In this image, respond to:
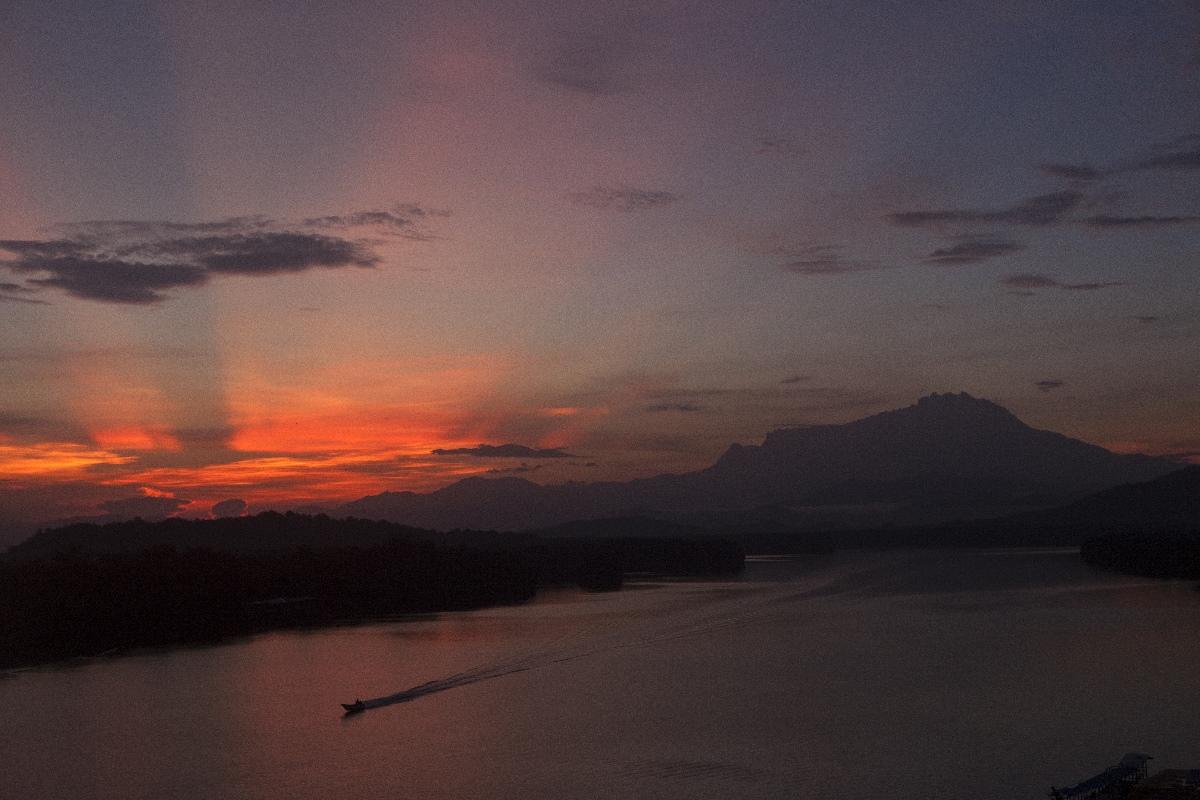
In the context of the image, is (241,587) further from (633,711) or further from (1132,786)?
(1132,786)

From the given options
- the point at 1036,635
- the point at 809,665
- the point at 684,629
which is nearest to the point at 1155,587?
the point at 1036,635

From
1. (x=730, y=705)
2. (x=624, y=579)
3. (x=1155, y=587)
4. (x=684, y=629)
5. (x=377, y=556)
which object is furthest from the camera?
(x=624, y=579)

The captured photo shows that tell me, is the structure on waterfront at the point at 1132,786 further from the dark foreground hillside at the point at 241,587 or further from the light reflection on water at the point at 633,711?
the dark foreground hillside at the point at 241,587

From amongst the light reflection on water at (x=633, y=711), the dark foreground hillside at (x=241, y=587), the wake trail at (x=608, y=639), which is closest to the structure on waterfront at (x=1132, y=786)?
the light reflection on water at (x=633, y=711)

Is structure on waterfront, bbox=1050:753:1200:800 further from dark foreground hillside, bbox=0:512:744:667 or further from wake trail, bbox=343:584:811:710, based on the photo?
dark foreground hillside, bbox=0:512:744:667

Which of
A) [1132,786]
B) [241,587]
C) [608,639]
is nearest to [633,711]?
[1132,786]

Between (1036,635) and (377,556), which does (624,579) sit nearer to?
(377,556)
